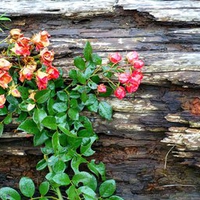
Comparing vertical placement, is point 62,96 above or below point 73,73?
below

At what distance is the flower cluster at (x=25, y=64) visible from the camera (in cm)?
204

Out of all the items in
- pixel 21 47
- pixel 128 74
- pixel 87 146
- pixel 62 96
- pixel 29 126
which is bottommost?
pixel 87 146

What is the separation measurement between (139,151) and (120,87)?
0.38 metres

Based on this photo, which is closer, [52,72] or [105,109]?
[52,72]

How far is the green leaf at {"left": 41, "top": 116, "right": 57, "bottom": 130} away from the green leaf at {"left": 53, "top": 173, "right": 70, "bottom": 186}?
213 millimetres

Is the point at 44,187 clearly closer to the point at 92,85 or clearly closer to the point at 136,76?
the point at 92,85

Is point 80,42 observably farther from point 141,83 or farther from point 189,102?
point 189,102

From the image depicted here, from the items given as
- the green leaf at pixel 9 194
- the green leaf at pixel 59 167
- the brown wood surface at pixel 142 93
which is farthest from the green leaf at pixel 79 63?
the green leaf at pixel 9 194

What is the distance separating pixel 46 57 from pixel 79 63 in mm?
158

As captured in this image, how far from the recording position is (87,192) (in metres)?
2.10

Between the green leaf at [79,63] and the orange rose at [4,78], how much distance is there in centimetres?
31

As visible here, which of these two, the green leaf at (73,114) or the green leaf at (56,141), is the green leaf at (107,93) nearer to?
the green leaf at (73,114)

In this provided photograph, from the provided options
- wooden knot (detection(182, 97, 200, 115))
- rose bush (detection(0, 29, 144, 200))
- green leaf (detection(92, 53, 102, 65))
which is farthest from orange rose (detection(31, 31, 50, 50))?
wooden knot (detection(182, 97, 200, 115))

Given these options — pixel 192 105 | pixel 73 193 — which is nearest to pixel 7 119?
pixel 73 193
